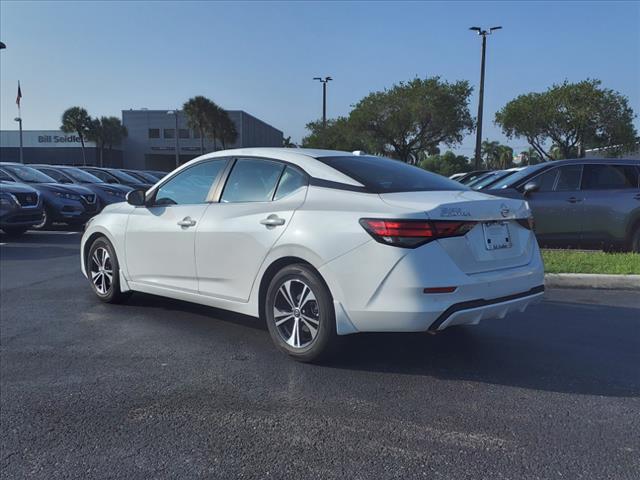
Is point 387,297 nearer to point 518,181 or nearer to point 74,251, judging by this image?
point 518,181

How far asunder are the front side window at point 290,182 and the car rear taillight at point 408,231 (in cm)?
89

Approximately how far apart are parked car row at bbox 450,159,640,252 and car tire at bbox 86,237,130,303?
18.0 ft

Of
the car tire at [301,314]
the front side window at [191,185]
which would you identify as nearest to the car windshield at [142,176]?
the front side window at [191,185]

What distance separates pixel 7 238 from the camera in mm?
12547

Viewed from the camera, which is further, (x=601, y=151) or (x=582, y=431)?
(x=601, y=151)

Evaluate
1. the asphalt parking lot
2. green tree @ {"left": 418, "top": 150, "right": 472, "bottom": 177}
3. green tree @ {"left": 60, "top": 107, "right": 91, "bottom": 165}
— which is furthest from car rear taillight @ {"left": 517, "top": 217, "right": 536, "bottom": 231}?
green tree @ {"left": 60, "top": 107, "right": 91, "bottom": 165}

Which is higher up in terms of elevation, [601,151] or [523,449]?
[601,151]

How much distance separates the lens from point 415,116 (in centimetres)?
4012

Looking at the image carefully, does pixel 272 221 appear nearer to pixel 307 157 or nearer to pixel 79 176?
pixel 307 157

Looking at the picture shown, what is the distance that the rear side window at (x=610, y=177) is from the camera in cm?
895

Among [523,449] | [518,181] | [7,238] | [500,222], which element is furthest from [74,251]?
[523,449]

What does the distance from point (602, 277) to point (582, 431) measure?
448cm

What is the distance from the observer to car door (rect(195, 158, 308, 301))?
14.4 ft

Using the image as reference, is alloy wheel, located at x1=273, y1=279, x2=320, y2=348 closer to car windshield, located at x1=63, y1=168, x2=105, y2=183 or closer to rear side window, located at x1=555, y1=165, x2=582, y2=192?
rear side window, located at x1=555, y1=165, x2=582, y2=192
